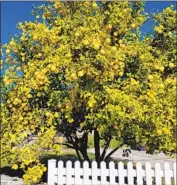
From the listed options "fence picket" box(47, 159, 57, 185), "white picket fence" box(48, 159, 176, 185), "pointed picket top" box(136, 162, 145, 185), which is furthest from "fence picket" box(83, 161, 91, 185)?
"pointed picket top" box(136, 162, 145, 185)

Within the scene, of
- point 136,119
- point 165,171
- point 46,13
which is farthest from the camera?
point 46,13

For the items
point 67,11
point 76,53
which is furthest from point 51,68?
point 67,11

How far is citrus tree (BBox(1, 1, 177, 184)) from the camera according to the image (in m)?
5.84

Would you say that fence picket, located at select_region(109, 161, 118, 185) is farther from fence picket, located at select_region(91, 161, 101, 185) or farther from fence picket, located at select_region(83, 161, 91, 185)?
fence picket, located at select_region(83, 161, 91, 185)

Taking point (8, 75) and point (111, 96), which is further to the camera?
point (8, 75)

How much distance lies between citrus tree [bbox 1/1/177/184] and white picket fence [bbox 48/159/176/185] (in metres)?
0.35

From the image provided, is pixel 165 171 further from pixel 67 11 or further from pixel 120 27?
pixel 67 11

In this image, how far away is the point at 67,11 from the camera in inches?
278

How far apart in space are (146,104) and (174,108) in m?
0.48

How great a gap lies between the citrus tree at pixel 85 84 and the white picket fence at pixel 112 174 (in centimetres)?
35

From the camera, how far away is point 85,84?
621 centimetres

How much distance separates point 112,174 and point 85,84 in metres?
1.53

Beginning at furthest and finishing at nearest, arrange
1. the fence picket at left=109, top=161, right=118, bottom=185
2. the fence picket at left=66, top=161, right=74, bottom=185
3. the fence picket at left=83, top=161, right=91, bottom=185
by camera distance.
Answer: the fence picket at left=66, top=161, right=74, bottom=185, the fence picket at left=83, top=161, right=91, bottom=185, the fence picket at left=109, top=161, right=118, bottom=185

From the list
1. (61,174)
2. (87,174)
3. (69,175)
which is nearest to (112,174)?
(87,174)
